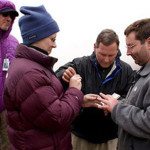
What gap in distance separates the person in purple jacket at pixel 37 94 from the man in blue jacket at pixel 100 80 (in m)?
Answer: 0.60

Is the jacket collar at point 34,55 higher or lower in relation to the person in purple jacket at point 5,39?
higher

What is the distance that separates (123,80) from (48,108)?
1.00 metres

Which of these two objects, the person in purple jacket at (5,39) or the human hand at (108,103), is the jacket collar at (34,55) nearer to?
the human hand at (108,103)

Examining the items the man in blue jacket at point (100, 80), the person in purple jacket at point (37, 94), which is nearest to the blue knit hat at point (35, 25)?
the person in purple jacket at point (37, 94)

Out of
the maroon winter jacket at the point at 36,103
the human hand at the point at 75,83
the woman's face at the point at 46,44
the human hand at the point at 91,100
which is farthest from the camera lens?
the human hand at the point at 91,100

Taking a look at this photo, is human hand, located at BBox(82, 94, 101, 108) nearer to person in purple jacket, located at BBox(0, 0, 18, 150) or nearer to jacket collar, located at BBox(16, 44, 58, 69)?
jacket collar, located at BBox(16, 44, 58, 69)

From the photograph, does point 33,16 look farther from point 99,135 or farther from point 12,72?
point 99,135

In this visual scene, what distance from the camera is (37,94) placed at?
179 centimetres

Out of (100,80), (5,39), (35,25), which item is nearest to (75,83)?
(35,25)

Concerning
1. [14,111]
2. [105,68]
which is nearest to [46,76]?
[14,111]

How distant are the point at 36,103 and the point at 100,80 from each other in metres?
0.92

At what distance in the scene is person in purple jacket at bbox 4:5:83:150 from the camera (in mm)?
1811

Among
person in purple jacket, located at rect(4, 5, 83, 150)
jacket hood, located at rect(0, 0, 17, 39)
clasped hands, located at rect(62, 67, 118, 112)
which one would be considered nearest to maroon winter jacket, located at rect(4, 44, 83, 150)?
person in purple jacket, located at rect(4, 5, 83, 150)

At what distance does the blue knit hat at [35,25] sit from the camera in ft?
6.22
